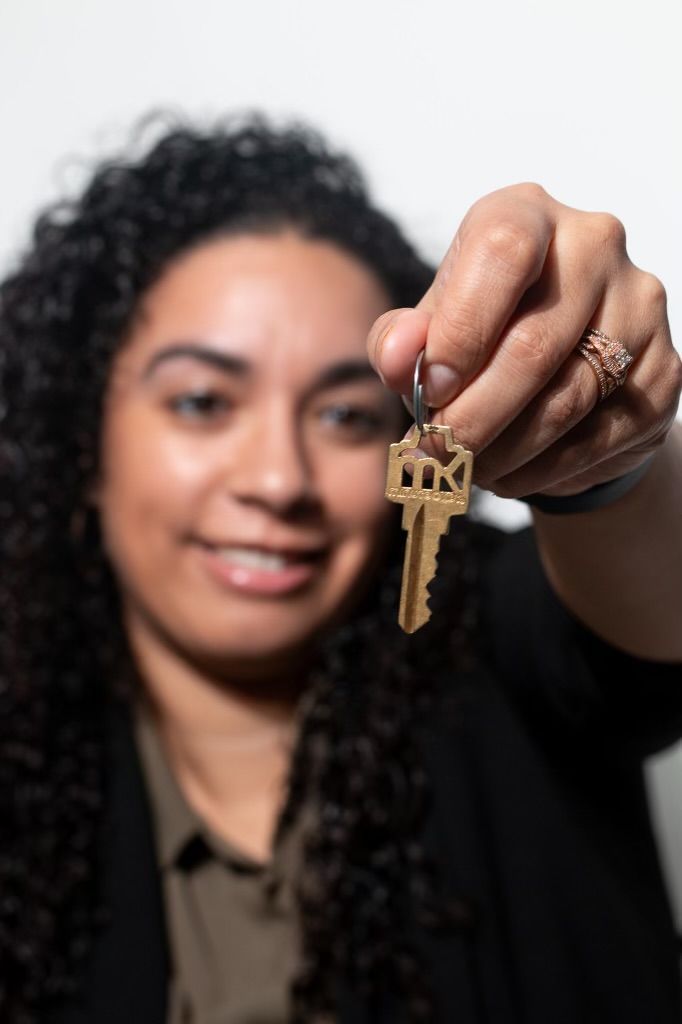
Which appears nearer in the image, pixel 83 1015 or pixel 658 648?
pixel 658 648

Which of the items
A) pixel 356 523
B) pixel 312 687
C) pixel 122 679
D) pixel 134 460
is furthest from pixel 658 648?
pixel 122 679

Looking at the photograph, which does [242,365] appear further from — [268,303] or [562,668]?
[562,668]

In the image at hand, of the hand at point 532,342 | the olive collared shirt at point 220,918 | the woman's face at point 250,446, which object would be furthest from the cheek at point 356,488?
the hand at point 532,342

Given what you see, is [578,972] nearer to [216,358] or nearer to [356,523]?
[356,523]

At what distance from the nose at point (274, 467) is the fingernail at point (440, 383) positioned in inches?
21.4

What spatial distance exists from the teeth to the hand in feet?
1.86

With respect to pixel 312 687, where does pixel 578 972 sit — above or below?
below

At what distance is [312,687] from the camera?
49.4 inches

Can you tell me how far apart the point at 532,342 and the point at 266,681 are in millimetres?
837

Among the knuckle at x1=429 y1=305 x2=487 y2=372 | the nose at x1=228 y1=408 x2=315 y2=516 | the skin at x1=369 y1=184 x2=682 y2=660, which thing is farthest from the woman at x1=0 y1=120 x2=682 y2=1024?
the knuckle at x1=429 y1=305 x2=487 y2=372

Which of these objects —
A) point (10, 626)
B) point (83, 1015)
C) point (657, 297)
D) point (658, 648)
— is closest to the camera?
point (657, 297)

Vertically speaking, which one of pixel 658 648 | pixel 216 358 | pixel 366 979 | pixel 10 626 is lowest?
pixel 366 979

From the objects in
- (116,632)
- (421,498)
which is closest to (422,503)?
(421,498)

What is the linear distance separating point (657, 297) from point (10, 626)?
101cm
